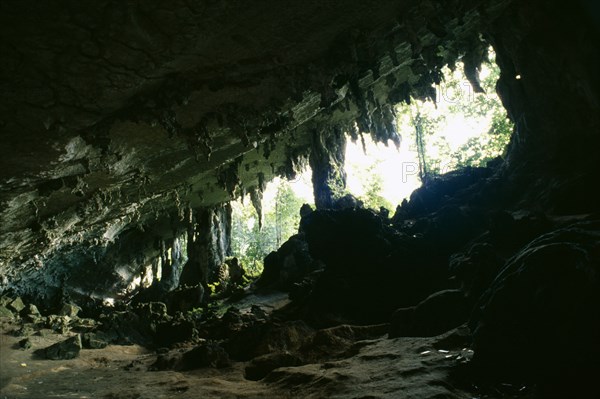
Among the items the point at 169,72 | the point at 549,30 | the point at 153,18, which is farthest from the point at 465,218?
the point at 153,18

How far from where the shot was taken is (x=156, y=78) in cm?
668

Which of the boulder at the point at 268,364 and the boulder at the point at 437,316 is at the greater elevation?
the boulder at the point at 437,316

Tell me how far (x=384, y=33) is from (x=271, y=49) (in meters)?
2.88

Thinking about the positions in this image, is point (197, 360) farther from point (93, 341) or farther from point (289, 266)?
point (289, 266)

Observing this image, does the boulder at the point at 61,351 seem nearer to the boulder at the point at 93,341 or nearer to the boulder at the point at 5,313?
the boulder at the point at 93,341

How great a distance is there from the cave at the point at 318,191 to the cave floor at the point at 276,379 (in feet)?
0.20

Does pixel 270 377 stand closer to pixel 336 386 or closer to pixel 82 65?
pixel 336 386

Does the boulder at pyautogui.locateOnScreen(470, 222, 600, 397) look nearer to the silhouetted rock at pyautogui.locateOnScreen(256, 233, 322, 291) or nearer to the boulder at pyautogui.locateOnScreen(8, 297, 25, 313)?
the silhouetted rock at pyautogui.locateOnScreen(256, 233, 322, 291)

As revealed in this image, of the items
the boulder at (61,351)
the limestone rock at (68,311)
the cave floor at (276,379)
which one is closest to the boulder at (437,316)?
the cave floor at (276,379)

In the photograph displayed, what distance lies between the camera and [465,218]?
43.0ft

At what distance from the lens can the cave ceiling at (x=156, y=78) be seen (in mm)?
5117

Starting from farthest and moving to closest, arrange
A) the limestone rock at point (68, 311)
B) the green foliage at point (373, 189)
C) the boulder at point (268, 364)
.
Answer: the green foliage at point (373, 189)
the limestone rock at point (68, 311)
the boulder at point (268, 364)

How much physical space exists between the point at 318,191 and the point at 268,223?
86.3 feet

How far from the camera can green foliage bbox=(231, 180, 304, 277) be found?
35500mm
